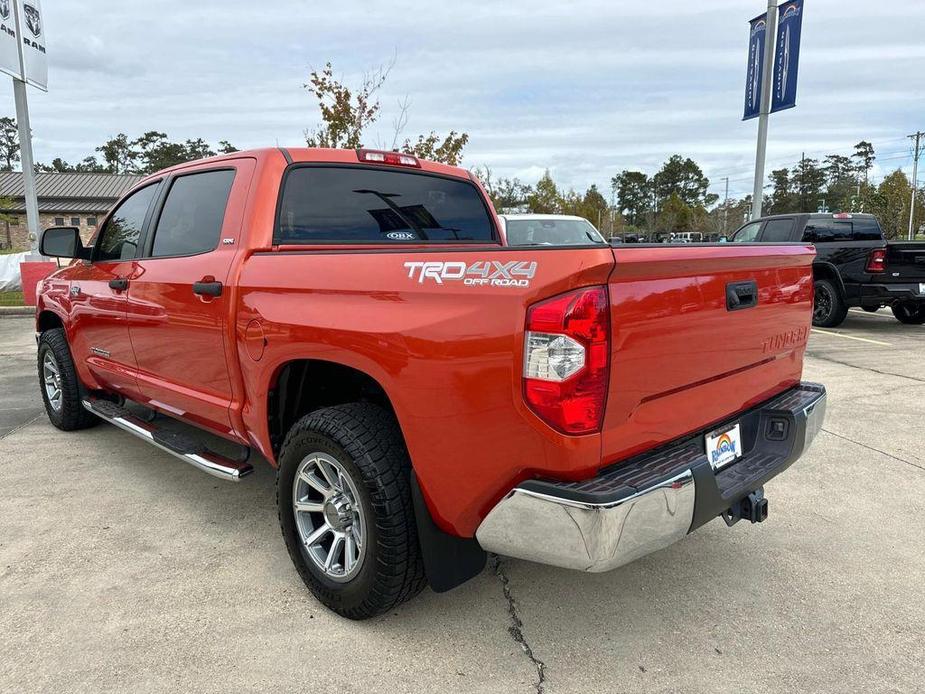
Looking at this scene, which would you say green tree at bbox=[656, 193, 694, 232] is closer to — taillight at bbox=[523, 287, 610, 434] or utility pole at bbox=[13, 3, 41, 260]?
utility pole at bbox=[13, 3, 41, 260]

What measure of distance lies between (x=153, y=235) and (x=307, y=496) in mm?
1997

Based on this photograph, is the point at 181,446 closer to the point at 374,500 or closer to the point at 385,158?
the point at 374,500

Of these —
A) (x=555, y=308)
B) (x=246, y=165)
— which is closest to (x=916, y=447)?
(x=555, y=308)

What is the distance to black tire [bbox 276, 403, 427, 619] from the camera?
2.37 metres

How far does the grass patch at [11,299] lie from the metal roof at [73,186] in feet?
166

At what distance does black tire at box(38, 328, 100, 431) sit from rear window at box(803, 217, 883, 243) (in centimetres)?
1040

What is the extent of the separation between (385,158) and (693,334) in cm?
201

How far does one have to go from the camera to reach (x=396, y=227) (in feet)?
11.6

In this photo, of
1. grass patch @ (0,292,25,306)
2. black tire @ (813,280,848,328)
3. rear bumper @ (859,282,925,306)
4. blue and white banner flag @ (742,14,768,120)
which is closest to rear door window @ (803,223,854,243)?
black tire @ (813,280,848,328)

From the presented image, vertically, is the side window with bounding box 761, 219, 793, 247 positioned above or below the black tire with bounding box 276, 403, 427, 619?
above

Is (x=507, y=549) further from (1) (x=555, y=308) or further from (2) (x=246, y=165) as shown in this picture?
(2) (x=246, y=165)

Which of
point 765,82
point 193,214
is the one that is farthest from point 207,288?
point 765,82

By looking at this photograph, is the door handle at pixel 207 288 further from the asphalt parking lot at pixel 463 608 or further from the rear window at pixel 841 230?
the rear window at pixel 841 230

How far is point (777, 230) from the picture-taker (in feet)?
37.2
